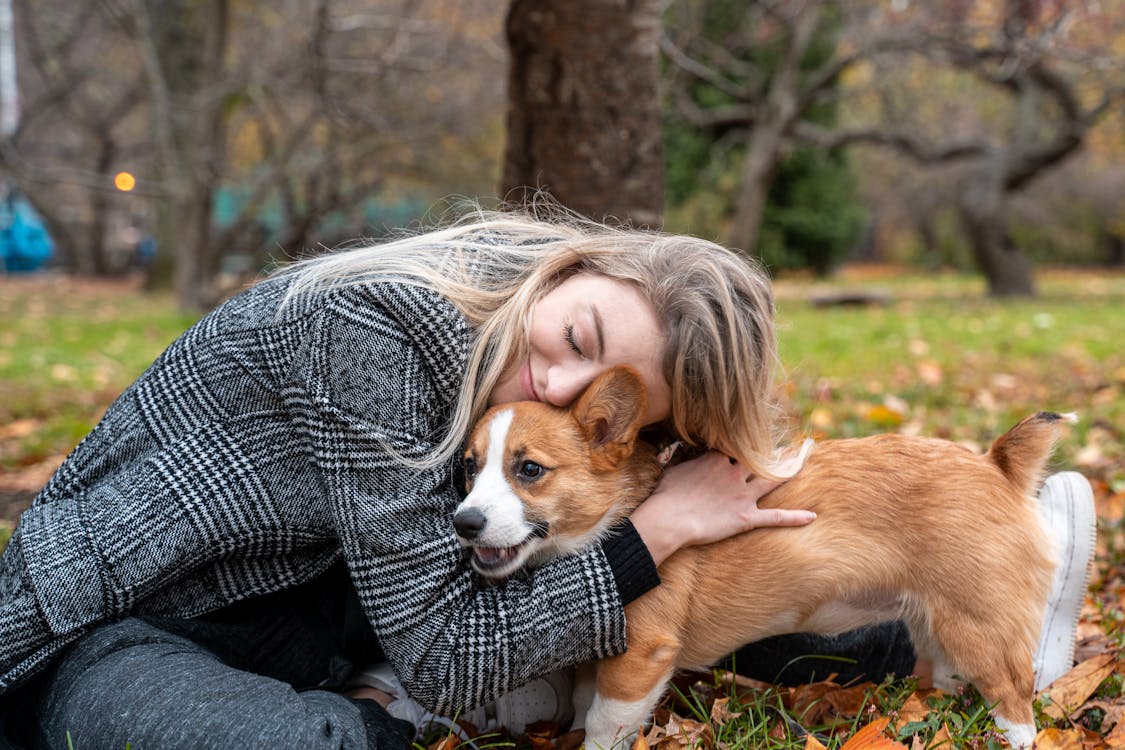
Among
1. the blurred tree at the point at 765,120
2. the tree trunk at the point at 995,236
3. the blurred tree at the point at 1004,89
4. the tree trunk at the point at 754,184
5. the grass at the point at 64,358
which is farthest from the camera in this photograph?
the tree trunk at the point at 995,236

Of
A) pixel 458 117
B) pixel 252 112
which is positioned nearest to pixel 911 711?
pixel 252 112

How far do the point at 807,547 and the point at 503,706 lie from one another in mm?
887

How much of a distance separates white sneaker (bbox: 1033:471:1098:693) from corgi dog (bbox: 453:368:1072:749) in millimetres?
157

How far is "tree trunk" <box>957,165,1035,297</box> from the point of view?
15.2 metres

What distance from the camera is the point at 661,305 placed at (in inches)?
98.7

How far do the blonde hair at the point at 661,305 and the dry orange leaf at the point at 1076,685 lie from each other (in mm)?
984

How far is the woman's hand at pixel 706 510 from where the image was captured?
2.56 m

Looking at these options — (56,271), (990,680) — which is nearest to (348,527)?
(990,680)

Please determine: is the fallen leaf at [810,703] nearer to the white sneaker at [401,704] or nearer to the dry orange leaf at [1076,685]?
the dry orange leaf at [1076,685]

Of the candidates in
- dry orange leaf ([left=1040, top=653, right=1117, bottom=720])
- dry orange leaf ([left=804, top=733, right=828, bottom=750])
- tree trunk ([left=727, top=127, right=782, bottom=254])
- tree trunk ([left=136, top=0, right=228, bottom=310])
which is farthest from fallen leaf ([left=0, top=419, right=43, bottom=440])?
tree trunk ([left=727, top=127, right=782, bottom=254])

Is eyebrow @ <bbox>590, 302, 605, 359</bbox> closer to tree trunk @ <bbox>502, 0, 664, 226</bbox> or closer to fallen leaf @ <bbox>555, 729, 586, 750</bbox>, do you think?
fallen leaf @ <bbox>555, 729, 586, 750</bbox>

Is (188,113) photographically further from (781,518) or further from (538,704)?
(781,518)

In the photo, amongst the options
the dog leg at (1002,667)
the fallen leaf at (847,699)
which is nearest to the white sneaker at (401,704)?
the fallen leaf at (847,699)

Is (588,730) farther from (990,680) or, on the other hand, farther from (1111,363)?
(1111,363)
